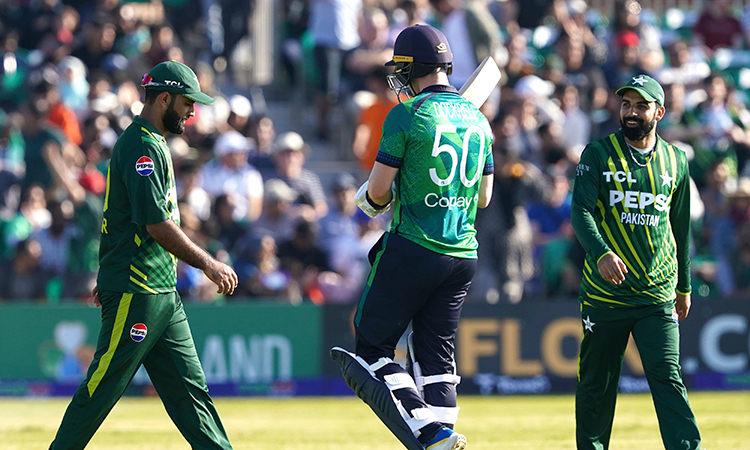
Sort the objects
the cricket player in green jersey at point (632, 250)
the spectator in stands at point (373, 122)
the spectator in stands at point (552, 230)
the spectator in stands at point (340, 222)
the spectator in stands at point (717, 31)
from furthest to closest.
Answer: the spectator in stands at point (717, 31) < the spectator in stands at point (373, 122) < the spectator in stands at point (340, 222) < the spectator in stands at point (552, 230) < the cricket player in green jersey at point (632, 250)

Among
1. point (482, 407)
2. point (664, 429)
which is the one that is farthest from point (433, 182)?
point (482, 407)

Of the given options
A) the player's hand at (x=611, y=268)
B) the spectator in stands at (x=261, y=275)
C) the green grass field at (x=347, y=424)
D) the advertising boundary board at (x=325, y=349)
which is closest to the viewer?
the player's hand at (x=611, y=268)

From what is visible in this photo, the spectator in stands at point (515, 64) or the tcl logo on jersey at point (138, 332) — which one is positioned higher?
the spectator in stands at point (515, 64)

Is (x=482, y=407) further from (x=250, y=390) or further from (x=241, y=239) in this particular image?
(x=241, y=239)

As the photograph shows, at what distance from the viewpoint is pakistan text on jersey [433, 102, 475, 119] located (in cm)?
611

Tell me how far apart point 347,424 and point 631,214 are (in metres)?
4.48

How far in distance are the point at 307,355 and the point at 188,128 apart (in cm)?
419

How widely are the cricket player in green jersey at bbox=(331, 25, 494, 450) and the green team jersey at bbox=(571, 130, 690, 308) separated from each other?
32.4 inches

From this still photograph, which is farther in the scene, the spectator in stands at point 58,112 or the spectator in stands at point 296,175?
the spectator in stands at point 58,112

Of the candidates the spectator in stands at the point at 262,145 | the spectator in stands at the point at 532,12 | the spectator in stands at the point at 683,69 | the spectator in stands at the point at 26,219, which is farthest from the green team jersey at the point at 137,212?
the spectator in stands at the point at 532,12

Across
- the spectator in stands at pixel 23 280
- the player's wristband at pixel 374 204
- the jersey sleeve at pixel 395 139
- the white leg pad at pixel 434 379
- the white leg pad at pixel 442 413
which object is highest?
the jersey sleeve at pixel 395 139

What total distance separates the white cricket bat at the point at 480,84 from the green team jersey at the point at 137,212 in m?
1.89

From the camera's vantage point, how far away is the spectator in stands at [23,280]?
13414mm

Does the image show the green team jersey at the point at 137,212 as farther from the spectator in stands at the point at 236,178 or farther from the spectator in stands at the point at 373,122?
the spectator in stands at the point at 373,122
